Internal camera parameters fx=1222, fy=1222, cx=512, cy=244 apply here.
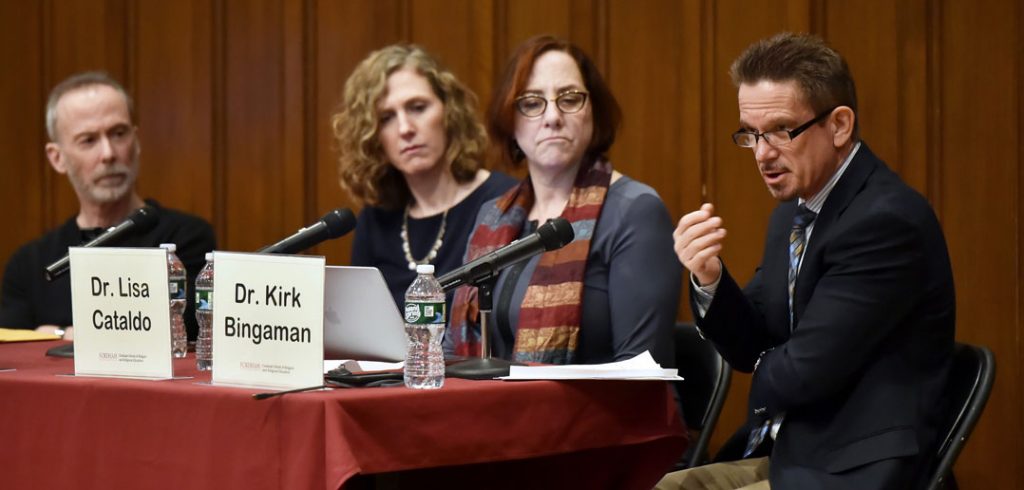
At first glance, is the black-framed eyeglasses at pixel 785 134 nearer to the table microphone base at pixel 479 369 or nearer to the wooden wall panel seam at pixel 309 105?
the table microphone base at pixel 479 369

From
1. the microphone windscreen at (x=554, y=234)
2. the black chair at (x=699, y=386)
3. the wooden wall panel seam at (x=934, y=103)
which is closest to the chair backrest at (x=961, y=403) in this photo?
the black chair at (x=699, y=386)

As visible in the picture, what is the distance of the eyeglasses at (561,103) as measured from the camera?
324cm

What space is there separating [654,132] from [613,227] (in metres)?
1.31

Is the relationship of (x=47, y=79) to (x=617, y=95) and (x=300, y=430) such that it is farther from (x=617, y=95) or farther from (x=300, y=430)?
(x=300, y=430)

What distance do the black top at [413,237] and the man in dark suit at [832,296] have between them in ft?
4.76

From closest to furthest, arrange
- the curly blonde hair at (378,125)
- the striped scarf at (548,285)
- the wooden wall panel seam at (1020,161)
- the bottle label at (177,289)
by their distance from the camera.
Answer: the bottle label at (177,289)
the striped scarf at (548,285)
the wooden wall panel seam at (1020,161)
the curly blonde hair at (378,125)

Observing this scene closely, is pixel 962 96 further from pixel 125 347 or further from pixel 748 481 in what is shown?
pixel 125 347

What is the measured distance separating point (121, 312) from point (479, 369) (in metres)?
0.71

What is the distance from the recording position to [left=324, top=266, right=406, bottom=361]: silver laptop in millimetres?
2408

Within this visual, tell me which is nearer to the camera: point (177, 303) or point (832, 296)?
point (832, 296)

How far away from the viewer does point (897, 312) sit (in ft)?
7.50

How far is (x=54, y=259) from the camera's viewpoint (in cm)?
415

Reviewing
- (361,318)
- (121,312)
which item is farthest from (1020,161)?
(121,312)

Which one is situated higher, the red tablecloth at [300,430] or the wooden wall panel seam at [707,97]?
the wooden wall panel seam at [707,97]
